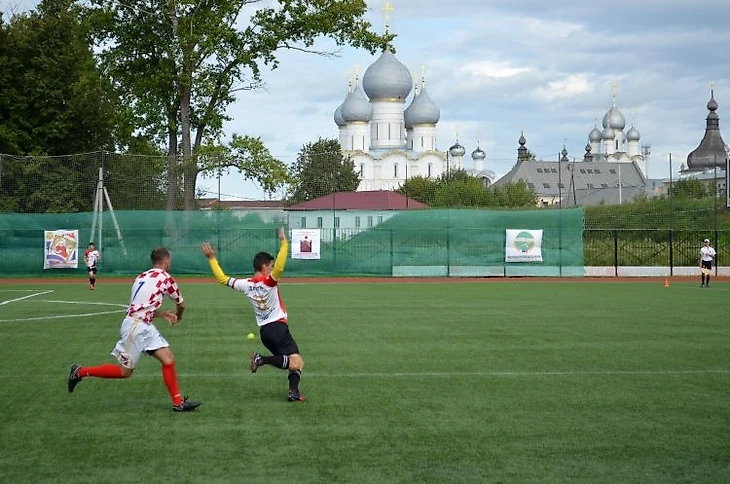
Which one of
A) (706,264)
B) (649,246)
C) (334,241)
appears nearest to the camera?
(706,264)

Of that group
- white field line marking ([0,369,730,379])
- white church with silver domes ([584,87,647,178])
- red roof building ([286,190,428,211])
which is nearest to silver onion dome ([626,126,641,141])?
white church with silver domes ([584,87,647,178])

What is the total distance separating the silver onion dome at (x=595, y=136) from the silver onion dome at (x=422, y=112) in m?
63.7

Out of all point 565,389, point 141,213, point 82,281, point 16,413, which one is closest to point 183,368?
point 16,413

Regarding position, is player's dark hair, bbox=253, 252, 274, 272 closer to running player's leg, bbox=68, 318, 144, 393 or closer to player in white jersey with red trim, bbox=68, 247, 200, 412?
player in white jersey with red trim, bbox=68, 247, 200, 412

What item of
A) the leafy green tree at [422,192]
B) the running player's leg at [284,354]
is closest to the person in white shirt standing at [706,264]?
the leafy green tree at [422,192]

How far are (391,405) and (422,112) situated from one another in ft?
383

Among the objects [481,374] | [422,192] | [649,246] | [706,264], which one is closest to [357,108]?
[422,192]

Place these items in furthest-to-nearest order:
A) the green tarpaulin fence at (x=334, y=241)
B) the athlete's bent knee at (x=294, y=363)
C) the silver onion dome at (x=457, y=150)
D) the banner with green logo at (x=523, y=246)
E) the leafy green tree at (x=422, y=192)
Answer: the silver onion dome at (x=457, y=150)
the leafy green tree at (x=422, y=192)
the banner with green logo at (x=523, y=246)
the green tarpaulin fence at (x=334, y=241)
the athlete's bent knee at (x=294, y=363)

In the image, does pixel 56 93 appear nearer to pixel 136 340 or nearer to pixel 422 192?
pixel 422 192

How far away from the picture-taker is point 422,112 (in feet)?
415

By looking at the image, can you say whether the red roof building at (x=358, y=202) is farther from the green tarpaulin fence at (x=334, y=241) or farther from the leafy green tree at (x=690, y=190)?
the leafy green tree at (x=690, y=190)

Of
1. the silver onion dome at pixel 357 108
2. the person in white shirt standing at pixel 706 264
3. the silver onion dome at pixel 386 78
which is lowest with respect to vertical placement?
the person in white shirt standing at pixel 706 264

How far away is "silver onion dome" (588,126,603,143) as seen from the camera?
183m

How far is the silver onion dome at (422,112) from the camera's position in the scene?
126 meters
